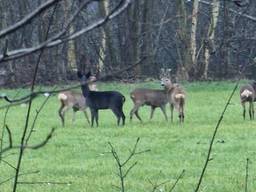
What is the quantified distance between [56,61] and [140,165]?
974 inches

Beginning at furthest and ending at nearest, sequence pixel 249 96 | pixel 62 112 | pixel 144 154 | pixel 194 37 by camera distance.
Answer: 1. pixel 194 37
2. pixel 249 96
3. pixel 62 112
4. pixel 144 154

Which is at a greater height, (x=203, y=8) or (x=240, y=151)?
(x=203, y=8)

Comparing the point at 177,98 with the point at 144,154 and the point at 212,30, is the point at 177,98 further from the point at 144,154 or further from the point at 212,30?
the point at 212,30

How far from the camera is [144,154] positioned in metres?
14.1

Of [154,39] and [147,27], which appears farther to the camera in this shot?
[147,27]

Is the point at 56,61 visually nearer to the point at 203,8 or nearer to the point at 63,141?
the point at 203,8

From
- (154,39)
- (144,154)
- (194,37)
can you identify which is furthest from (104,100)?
(194,37)

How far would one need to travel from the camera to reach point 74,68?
3903 cm

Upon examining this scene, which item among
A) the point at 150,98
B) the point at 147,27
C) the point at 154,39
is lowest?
the point at 150,98

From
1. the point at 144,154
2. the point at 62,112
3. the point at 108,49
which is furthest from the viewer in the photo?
the point at 108,49

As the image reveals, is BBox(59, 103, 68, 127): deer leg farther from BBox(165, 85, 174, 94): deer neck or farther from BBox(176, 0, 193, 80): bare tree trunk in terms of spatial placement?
BBox(176, 0, 193, 80): bare tree trunk

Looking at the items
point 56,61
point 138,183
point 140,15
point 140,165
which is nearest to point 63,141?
point 140,165

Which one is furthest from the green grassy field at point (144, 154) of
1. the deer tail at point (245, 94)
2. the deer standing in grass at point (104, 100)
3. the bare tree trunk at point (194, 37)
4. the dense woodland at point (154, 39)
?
the bare tree trunk at point (194, 37)

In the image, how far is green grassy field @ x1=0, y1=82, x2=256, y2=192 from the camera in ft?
35.9
